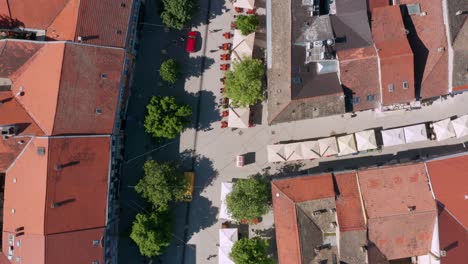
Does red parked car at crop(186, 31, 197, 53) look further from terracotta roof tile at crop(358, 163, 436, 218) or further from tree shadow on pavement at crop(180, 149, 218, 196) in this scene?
terracotta roof tile at crop(358, 163, 436, 218)

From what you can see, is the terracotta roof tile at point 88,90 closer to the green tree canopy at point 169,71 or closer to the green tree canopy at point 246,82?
the green tree canopy at point 169,71

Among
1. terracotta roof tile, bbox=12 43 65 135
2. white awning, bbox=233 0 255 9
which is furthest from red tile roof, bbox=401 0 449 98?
terracotta roof tile, bbox=12 43 65 135

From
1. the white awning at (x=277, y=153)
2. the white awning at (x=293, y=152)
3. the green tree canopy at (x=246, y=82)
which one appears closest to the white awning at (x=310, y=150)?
the white awning at (x=293, y=152)

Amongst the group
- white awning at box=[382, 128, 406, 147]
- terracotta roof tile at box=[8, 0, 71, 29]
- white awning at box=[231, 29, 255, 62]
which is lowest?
white awning at box=[382, 128, 406, 147]

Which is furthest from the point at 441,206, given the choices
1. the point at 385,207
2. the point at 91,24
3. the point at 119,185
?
the point at 91,24

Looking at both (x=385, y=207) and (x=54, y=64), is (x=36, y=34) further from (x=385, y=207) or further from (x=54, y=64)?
(x=385, y=207)

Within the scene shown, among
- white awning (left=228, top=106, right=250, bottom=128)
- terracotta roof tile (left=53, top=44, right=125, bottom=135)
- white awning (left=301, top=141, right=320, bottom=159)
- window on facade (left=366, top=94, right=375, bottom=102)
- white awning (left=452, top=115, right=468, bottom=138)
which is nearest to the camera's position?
terracotta roof tile (left=53, top=44, right=125, bottom=135)
